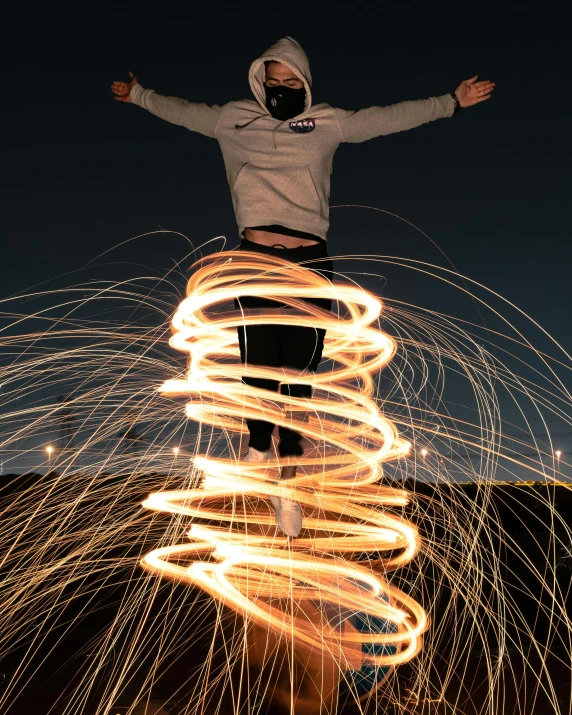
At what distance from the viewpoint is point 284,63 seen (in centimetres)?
368

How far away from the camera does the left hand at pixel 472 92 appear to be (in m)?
3.79

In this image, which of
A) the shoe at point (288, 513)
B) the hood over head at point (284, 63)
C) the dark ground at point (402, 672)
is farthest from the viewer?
the dark ground at point (402, 672)

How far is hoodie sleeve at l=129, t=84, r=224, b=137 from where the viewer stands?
3945mm

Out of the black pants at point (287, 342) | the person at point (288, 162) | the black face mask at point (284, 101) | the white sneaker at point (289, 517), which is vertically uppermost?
the black face mask at point (284, 101)

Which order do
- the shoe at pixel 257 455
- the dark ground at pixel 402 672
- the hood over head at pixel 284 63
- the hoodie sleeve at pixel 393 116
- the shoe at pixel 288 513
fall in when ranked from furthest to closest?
the dark ground at pixel 402 672 → the shoe at pixel 257 455 → the shoe at pixel 288 513 → the hoodie sleeve at pixel 393 116 → the hood over head at pixel 284 63

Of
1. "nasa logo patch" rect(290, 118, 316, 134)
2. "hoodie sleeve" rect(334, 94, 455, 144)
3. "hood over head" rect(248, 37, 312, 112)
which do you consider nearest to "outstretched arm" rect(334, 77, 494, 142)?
"hoodie sleeve" rect(334, 94, 455, 144)

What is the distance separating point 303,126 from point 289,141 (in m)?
0.10

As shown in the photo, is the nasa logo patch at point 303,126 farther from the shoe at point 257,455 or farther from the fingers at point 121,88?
the shoe at point 257,455

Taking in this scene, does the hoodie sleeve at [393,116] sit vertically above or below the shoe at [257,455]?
above

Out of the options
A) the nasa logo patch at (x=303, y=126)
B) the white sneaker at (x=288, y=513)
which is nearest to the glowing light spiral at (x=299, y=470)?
the white sneaker at (x=288, y=513)

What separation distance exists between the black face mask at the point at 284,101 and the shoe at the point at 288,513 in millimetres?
1706

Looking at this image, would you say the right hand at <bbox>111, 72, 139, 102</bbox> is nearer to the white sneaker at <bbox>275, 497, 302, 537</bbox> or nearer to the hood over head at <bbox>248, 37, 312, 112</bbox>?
the hood over head at <bbox>248, 37, 312, 112</bbox>

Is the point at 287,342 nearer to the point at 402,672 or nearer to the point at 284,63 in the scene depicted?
the point at 284,63

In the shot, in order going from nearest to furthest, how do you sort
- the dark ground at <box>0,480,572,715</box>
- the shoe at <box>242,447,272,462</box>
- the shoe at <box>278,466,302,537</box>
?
the shoe at <box>278,466,302,537</box> → the shoe at <box>242,447,272,462</box> → the dark ground at <box>0,480,572,715</box>
